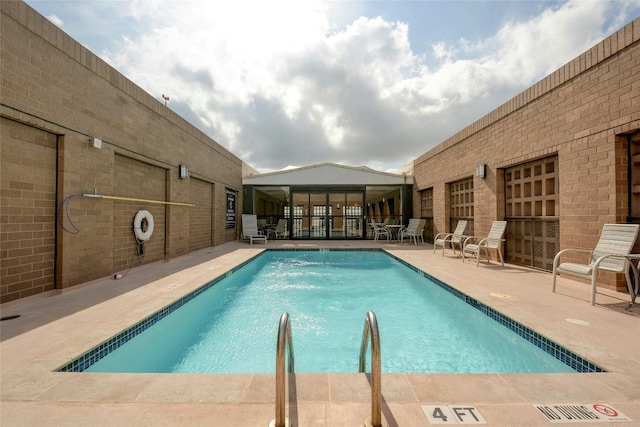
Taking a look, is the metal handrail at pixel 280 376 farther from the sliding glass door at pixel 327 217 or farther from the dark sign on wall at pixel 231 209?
the sliding glass door at pixel 327 217

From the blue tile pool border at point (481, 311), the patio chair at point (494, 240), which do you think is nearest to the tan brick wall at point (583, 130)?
the patio chair at point (494, 240)

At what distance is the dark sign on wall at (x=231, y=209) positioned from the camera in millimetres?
10625

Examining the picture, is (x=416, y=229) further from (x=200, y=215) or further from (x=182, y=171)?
(x=182, y=171)

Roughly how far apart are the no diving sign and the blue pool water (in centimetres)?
73

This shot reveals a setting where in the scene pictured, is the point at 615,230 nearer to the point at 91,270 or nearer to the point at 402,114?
the point at 91,270

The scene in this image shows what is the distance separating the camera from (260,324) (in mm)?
3471

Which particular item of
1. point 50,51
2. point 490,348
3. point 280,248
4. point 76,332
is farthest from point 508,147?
point 50,51

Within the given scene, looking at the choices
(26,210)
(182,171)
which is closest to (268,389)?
(26,210)

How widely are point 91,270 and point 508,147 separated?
8.05m

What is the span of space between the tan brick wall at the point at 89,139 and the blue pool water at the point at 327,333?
1993 mm

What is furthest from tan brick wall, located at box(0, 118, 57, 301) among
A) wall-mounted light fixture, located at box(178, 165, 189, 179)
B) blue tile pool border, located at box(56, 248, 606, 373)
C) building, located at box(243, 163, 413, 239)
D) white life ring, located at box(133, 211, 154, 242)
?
building, located at box(243, 163, 413, 239)

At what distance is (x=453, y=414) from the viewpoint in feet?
4.83

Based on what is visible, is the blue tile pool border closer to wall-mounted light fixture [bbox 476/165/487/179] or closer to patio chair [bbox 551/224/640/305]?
patio chair [bbox 551/224/640/305]

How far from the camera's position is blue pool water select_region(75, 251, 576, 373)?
2.48m
